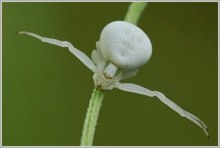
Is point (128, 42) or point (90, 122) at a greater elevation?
point (128, 42)

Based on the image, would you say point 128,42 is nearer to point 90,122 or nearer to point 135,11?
point 135,11

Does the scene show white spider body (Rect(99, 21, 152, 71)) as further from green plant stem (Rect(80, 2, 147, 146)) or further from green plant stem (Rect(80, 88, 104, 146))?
green plant stem (Rect(80, 88, 104, 146))

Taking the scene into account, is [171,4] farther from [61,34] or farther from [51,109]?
[51,109]

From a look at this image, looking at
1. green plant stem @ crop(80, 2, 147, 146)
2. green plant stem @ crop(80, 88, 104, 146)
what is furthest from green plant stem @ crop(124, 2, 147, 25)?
green plant stem @ crop(80, 88, 104, 146)

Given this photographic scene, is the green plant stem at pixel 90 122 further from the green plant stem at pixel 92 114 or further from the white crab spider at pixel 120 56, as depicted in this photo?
the white crab spider at pixel 120 56

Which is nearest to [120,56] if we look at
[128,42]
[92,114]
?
[128,42]

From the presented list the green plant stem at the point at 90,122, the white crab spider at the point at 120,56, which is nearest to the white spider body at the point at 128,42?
the white crab spider at the point at 120,56
